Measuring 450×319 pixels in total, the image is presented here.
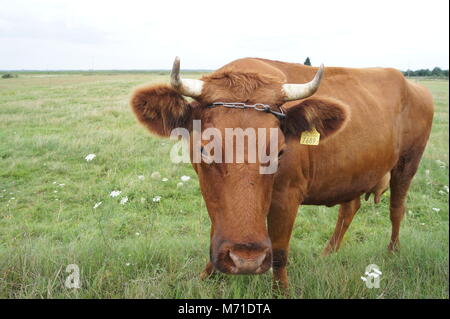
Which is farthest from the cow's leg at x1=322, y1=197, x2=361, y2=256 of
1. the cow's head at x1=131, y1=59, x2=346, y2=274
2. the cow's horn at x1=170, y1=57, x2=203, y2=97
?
the cow's horn at x1=170, y1=57, x2=203, y2=97

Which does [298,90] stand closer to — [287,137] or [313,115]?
[313,115]

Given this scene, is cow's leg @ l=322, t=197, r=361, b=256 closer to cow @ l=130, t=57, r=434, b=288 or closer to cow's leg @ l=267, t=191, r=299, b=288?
cow @ l=130, t=57, r=434, b=288

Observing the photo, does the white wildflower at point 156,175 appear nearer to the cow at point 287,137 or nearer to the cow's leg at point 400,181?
the cow at point 287,137

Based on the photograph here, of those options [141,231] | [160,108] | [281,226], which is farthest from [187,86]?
[141,231]

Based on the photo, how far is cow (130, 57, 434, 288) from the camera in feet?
7.62

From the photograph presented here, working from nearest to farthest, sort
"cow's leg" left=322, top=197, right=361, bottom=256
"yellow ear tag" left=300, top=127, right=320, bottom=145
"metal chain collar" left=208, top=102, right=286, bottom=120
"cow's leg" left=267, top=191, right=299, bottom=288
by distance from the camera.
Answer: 1. "metal chain collar" left=208, top=102, right=286, bottom=120
2. "yellow ear tag" left=300, top=127, right=320, bottom=145
3. "cow's leg" left=267, top=191, right=299, bottom=288
4. "cow's leg" left=322, top=197, right=361, bottom=256

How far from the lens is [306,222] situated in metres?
5.64

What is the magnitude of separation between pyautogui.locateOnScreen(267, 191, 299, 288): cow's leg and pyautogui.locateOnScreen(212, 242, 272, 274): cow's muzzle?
3.19ft

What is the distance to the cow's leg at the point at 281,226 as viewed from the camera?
3205mm

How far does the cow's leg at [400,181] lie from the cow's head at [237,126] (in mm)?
2428

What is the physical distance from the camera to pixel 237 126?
2412mm
